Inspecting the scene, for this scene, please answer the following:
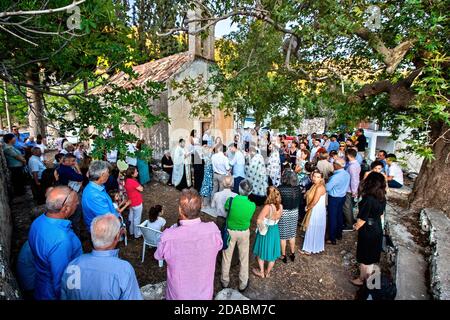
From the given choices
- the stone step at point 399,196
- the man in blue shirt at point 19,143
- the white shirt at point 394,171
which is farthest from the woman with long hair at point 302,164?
the man in blue shirt at point 19,143

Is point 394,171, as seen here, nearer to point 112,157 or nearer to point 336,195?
point 336,195

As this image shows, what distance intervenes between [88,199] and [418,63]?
22.6 feet

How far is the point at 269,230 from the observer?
424cm

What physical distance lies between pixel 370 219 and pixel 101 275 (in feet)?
12.1

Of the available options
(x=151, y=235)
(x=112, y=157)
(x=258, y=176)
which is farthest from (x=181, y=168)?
(x=151, y=235)

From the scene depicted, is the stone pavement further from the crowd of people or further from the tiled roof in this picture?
the tiled roof

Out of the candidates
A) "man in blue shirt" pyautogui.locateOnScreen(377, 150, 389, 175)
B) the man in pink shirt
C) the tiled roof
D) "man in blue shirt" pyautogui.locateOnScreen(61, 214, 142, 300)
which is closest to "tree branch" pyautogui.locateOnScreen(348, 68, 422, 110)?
"man in blue shirt" pyautogui.locateOnScreen(377, 150, 389, 175)

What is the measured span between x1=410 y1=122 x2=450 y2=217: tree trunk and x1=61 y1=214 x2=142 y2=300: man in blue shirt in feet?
22.0

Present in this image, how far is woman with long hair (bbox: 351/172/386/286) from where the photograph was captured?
3.77 metres

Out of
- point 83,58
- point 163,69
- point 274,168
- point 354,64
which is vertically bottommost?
point 274,168

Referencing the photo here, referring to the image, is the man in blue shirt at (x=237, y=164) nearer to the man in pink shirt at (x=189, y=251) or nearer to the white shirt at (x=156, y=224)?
the white shirt at (x=156, y=224)

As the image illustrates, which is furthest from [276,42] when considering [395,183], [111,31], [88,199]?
[88,199]
